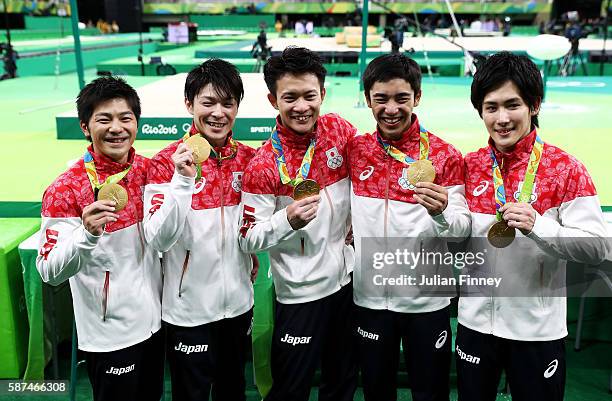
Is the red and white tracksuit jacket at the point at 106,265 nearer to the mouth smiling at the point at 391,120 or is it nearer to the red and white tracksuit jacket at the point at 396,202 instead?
the red and white tracksuit jacket at the point at 396,202

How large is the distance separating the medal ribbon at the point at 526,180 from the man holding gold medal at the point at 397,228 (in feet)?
0.53

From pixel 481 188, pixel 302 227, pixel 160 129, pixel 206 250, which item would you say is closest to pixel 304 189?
pixel 302 227

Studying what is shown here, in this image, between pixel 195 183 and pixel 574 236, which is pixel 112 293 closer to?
pixel 195 183

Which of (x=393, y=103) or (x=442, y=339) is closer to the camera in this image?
(x=393, y=103)

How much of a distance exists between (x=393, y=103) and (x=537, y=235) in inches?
31.5

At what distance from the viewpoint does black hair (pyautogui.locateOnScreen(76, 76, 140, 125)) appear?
91.0 inches

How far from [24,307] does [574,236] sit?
302cm

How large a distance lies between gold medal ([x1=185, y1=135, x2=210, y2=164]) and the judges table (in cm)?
141

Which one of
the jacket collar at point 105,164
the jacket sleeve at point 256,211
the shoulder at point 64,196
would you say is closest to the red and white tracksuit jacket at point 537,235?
the jacket sleeve at point 256,211

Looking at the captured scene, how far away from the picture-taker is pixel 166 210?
7.30ft

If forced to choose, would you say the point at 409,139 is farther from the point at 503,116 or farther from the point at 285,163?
the point at 285,163

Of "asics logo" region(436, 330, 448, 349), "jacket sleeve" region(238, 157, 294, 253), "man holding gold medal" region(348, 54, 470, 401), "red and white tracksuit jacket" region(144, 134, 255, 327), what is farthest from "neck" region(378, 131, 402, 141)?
"asics logo" region(436, 330, 448, 349)

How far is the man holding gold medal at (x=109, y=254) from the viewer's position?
225cm

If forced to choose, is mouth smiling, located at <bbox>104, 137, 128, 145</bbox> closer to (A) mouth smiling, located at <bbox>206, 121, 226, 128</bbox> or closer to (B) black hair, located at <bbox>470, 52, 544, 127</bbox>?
(A) mouth smiling, located at <bbox>206, 121, 226, 128</bbox>
